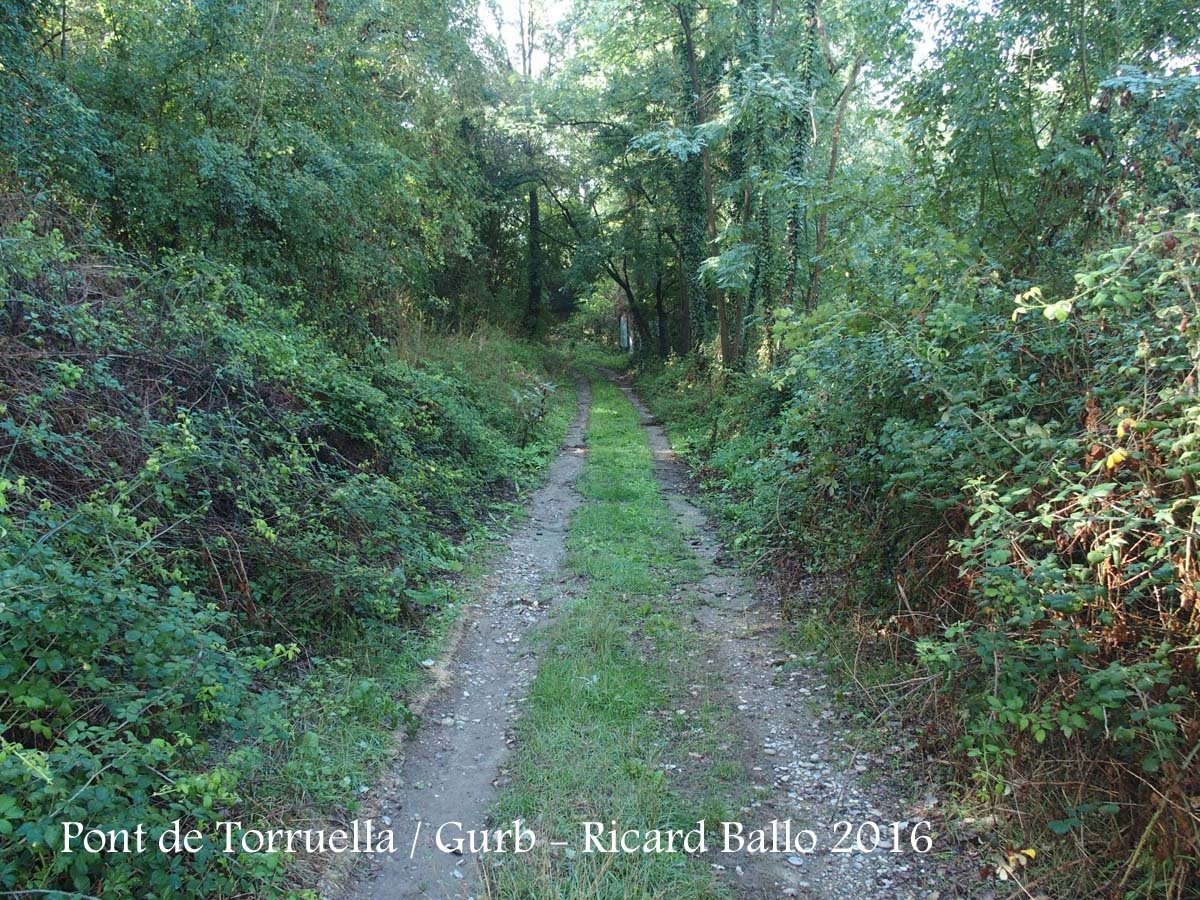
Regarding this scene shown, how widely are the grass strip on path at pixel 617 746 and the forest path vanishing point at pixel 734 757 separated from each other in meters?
0.07

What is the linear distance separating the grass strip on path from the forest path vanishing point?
2.6 inches

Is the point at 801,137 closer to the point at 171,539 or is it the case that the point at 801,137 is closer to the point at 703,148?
the point at 703,148

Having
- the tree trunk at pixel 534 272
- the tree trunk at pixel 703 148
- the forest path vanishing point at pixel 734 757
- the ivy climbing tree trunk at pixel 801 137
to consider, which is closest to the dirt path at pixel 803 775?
the forest path vanishing point at pixel 734 757

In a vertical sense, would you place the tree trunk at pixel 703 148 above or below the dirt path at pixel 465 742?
above

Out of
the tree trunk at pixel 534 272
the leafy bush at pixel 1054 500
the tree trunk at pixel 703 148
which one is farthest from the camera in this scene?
the tree trunk at pixel 534 272

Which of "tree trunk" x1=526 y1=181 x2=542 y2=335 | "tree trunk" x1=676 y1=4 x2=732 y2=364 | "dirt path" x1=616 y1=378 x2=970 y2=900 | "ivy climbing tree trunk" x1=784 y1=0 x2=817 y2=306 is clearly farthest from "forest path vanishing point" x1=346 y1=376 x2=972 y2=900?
"tree trunk" x1=526 y1=181 x2=542 y2=335

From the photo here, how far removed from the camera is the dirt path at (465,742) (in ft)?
11.0

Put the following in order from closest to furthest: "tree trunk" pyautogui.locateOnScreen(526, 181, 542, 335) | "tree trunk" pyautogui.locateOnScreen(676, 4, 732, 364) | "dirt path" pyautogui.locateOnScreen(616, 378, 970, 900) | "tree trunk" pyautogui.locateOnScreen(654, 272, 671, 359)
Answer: "dirt path" pyautogui.locateOnScreen(616, 378, 970, 900)
"tree trunk" pyautogui.locateOnScreen(676, 4, 732, 364)
"tree trunk" pyautogui.locateOnScreen(526, 181, 542, 335)
"tree trunk" pyautogui.locateOnScreen(654, 272, 671, 359)

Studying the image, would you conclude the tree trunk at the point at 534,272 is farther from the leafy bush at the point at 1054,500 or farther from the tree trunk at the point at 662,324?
the leafy bush at the point at 1054,500

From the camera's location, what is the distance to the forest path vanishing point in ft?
11.0

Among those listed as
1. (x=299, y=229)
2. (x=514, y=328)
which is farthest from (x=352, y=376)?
(x=514, y=328)

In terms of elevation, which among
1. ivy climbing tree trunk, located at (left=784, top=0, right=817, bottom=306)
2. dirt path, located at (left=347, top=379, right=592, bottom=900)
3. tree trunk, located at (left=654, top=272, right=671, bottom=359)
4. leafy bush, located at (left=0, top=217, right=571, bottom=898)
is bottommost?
dirt path, located at (left=347, top=379, right=592, bottom=900)

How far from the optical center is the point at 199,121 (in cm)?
830

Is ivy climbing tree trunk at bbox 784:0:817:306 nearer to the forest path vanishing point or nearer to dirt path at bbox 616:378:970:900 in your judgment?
the forest path vanishing point
